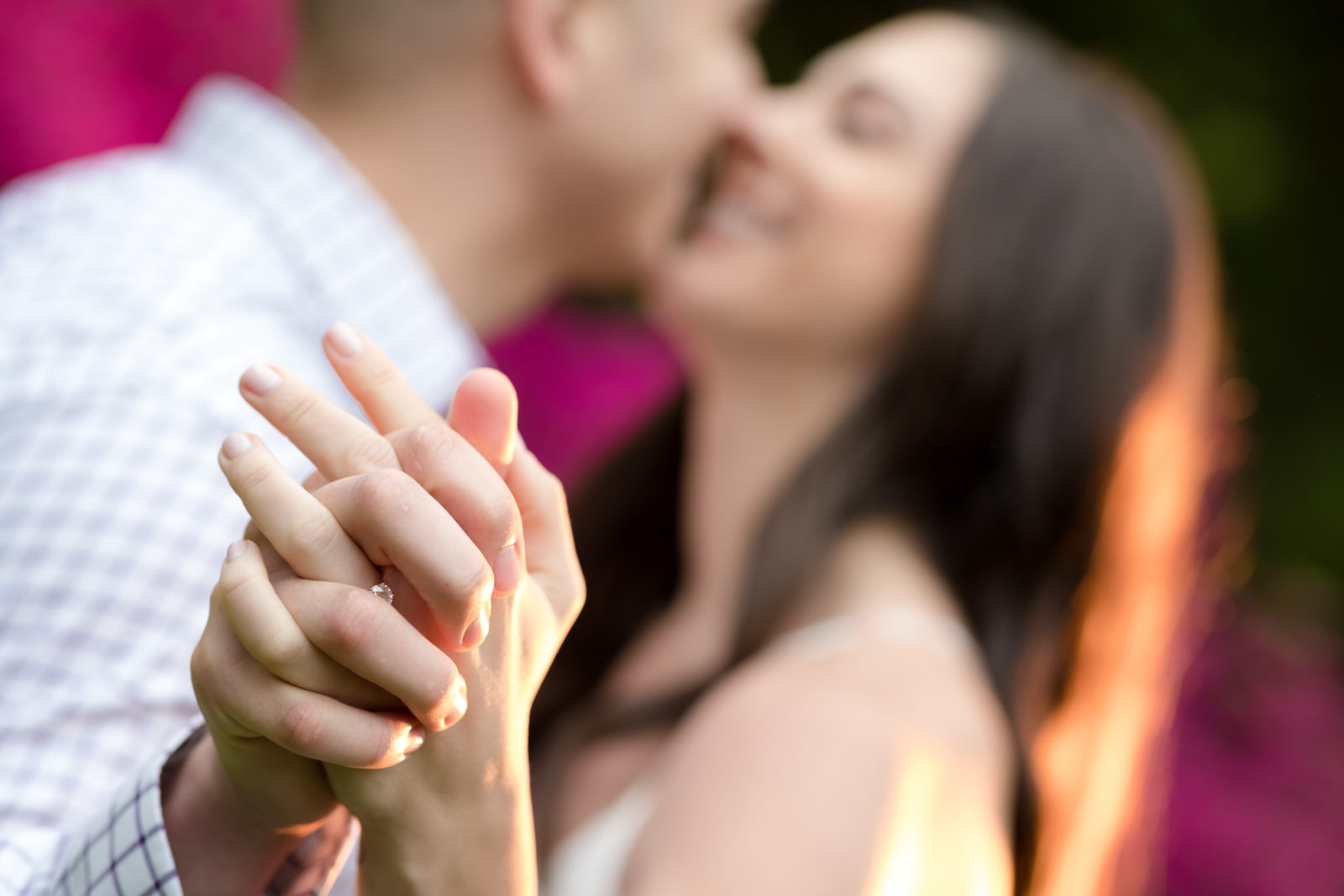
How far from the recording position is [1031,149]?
1473 millimetres

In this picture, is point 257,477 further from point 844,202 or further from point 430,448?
point 844,202

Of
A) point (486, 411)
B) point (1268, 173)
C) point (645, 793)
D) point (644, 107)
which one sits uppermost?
point (486, 411)

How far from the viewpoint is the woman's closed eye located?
4.88ft

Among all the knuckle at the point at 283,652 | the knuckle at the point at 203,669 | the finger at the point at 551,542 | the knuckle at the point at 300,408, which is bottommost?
the finger at the point at 551,542

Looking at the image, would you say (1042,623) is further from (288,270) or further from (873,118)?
(288,270)

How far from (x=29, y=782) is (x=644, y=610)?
1.04 meters

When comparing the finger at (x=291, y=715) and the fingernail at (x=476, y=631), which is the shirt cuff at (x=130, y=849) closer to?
the finger at (x=291, y=715)

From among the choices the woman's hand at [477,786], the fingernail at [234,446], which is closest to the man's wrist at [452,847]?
the woman's hand at [477,786]

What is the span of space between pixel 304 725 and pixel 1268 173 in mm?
3012

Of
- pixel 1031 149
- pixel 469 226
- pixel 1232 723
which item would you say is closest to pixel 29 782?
pixel 469 226

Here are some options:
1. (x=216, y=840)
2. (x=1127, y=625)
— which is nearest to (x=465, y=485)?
(x=216, y=840)

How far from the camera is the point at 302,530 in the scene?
50cm

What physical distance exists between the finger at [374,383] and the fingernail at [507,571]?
0.27 feet

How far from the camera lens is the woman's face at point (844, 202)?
4.79ft
